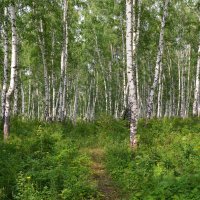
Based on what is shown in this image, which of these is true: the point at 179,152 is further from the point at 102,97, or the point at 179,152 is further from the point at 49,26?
the point at 102,97

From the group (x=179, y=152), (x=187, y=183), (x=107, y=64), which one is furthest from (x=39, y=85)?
(x=187, y=183)

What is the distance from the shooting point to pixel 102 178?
30.9 ft

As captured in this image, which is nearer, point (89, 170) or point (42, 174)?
point (42, 174)

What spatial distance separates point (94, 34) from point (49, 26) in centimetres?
922

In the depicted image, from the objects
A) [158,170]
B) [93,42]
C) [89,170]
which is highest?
[93,42]

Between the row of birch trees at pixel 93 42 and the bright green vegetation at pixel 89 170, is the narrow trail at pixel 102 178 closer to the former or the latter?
the bright green vegetation at pixel 89 170

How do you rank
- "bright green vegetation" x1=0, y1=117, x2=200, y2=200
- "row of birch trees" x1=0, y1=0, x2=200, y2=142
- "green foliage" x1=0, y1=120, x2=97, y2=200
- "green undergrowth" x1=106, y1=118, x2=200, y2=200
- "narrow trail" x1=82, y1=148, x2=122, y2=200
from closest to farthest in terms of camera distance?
"green undergrowth" x1=106, y1=118, x2=200, y2=200
"bright green vegetation" x1=0, y1=117, x2=200, y2=200
"green foliage" x1=0, y1=120, x2=97, y2=200
"narrow trail" x1=82, y1=148, x2=122, y2=200
"row of birch trees" x1=0, y1=0, x2=200, y2=142

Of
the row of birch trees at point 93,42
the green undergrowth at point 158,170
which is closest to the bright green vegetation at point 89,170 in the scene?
the green undergrowth at point 158,170

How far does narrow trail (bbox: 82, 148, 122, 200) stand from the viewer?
8039 mm

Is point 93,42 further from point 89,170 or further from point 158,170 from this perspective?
point 158,170

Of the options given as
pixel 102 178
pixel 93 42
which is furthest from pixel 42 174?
pixel 93 42

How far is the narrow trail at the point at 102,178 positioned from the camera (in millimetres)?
8039

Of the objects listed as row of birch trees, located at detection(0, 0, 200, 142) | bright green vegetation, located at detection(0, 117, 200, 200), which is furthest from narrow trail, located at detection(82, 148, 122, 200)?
row of birch trees, located at detection(0, 0, 200, 142)

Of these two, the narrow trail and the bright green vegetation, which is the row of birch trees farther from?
the narrow trail
